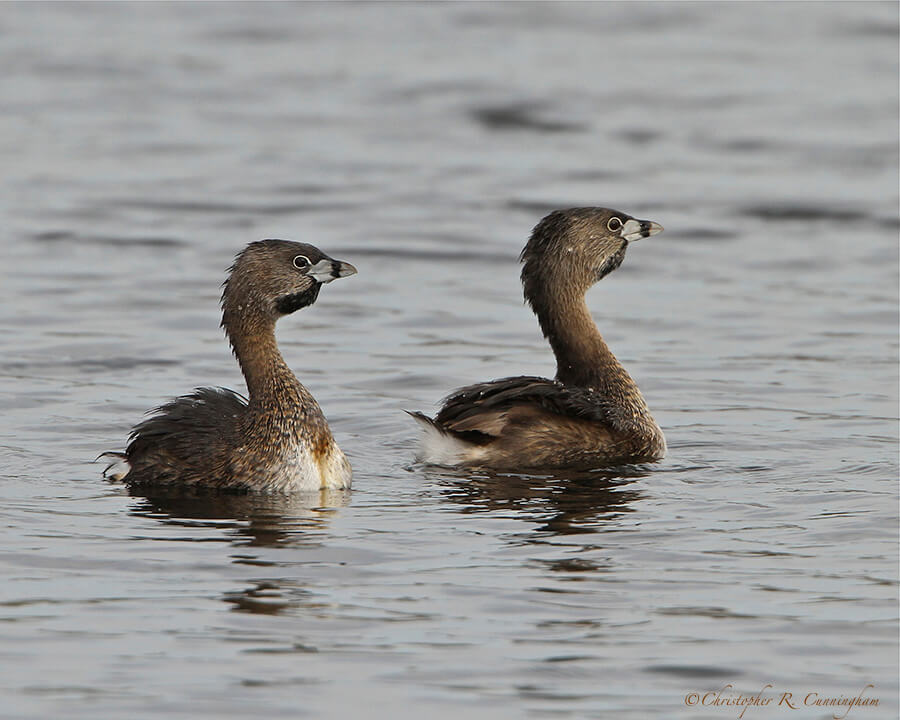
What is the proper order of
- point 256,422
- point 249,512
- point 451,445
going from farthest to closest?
1. point 451,445
2. point 256,422
3. point 249,512

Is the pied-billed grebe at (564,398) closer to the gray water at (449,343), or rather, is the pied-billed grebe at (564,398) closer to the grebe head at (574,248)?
the grebe head at (574,248)

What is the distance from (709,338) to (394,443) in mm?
4007

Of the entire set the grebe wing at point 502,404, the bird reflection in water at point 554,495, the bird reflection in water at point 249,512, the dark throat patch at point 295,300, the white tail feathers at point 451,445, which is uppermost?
the dark throat patch at point 295,300

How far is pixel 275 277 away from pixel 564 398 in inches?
72.7

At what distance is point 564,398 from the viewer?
11.2 m

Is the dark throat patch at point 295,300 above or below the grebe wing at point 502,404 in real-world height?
above

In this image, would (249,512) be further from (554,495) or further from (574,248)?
(574,248)

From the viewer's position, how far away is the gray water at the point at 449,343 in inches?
291

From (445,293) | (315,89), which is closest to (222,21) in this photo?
(315,89)

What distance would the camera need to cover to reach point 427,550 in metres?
8.84

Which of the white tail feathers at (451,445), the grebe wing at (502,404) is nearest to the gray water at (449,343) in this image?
the white tail feathers at (451,445)

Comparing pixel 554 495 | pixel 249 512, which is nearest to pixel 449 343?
pixel 554 495

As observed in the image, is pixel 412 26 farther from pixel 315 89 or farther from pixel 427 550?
pixel 427 550

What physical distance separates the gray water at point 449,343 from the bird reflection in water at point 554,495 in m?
0.05
